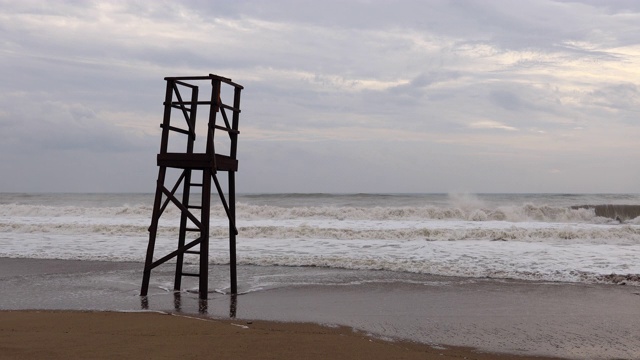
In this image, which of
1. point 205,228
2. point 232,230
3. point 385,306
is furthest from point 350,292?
point 205,228

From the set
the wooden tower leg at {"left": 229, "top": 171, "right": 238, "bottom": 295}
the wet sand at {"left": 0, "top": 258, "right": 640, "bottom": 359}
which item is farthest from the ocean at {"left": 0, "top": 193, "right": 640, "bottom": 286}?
the wooden tower leg at {"left": 229, "top": 171, "right": 238, "bottom": 295}

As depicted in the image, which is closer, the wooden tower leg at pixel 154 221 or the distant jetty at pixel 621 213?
the wooden tower leg at pixel 154 221

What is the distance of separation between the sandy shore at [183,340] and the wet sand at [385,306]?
0.18 ft

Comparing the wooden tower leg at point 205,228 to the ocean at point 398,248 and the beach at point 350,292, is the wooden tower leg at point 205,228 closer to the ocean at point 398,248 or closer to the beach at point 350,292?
the beach at point 350,292

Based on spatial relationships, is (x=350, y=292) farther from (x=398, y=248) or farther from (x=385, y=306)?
(x=398, y=248)

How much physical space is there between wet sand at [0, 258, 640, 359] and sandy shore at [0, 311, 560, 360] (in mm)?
56

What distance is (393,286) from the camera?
11023mm

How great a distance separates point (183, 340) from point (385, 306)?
11.7 feet

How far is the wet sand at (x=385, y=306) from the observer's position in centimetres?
706

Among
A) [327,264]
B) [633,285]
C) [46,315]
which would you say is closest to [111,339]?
[46,315]

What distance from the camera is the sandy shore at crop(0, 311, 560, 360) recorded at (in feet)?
19.9

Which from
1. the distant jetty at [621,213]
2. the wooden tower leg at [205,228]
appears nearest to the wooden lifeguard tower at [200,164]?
the wooden tower leg at [205,228]

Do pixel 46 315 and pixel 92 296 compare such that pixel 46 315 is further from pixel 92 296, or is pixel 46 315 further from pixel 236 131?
pixel 236 131

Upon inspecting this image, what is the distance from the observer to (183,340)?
21.6 feet
